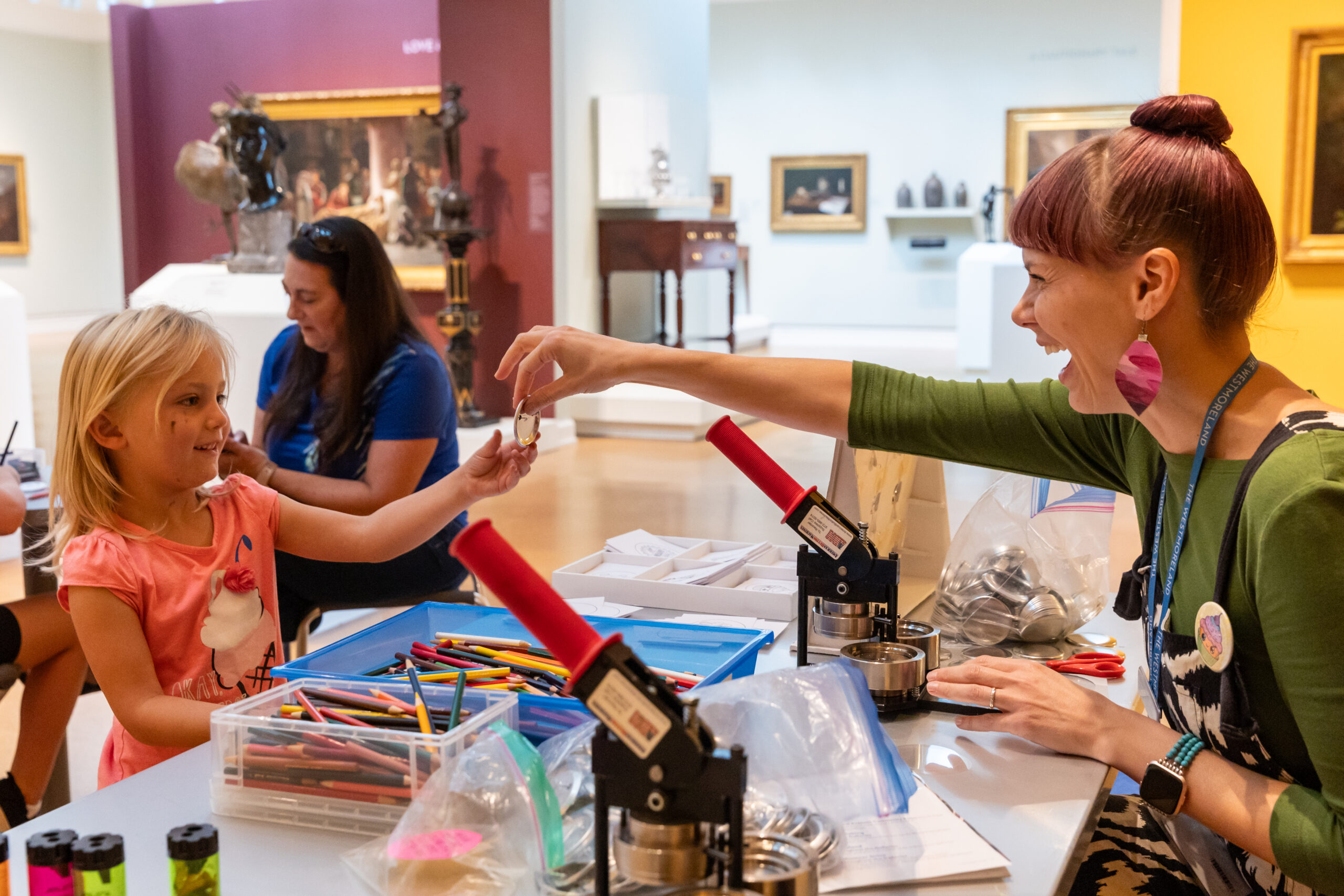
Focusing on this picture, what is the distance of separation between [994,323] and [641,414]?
8.78 ft

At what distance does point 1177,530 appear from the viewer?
131cm

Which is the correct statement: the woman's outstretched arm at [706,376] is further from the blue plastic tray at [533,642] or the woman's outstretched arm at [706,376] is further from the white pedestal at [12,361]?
the white pedestal at [12,361]

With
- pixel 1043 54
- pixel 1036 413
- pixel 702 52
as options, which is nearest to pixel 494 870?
pixel 1036 413

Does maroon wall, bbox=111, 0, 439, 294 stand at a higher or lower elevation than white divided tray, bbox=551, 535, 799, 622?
higher

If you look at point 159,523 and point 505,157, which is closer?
point 159,523

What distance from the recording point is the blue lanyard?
1.23 m

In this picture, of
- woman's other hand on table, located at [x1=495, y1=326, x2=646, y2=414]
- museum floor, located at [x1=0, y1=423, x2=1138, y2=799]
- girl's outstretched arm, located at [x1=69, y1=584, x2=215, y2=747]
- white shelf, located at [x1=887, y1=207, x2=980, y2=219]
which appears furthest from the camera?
white shelf, located at [x1=887, y1=207, x2=980, y2=219]

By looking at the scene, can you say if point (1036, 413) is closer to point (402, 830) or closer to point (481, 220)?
point (402, 830)

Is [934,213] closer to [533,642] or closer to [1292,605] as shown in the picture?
[533,642]

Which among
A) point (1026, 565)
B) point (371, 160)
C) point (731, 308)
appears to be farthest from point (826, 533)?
point (371, 160)

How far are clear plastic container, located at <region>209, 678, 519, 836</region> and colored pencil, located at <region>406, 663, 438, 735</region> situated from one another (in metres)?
0.01

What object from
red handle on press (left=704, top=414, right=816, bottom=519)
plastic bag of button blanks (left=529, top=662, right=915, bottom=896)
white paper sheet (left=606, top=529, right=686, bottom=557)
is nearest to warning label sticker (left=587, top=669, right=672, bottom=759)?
plastic bag of button blanks (left=529, top=662, right=915, bottom=896)

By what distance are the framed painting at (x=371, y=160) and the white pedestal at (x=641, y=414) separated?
6.97 feet

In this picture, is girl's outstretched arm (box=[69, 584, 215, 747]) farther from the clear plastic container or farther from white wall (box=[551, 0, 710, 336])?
white wall (box=[551, 0, 710, 336])
